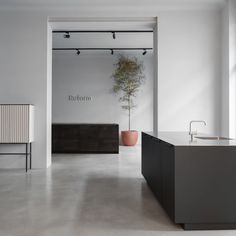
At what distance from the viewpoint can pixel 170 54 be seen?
6277 mm

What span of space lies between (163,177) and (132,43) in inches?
272

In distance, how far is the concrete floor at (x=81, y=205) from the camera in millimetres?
2711

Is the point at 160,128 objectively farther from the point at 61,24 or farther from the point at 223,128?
the point at 61,24

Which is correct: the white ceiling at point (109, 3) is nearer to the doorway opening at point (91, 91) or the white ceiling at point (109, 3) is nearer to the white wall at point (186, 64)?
the white wall at point (186, 64)

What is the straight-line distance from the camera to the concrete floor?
2711 mm

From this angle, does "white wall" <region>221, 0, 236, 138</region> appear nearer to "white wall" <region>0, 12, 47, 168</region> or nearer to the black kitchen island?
the black kitchen island

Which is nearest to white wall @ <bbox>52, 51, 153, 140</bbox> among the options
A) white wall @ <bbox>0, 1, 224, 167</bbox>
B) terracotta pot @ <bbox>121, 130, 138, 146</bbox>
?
terracotta pot @ <bbox>121, 130, 138, 146</bbox>

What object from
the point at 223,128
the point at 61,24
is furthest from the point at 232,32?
the point at 61,24

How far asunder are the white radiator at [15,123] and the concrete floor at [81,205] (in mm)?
721

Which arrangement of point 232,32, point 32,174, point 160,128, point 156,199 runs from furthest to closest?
1. point 160,128
2. point 232,32
3. point 32,174
4. point 156,199

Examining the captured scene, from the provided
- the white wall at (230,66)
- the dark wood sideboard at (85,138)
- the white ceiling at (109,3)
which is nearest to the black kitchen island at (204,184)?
the white wall at (230,66)

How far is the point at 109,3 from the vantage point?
6023 millimetres

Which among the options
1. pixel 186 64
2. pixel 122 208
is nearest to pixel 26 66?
pixel 186 64

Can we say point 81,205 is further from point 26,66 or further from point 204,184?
point 26,66
